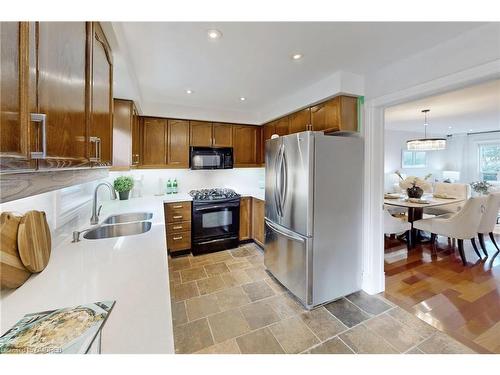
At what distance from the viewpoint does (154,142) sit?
321cm

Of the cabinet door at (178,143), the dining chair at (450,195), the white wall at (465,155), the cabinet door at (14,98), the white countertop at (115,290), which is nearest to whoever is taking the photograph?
the cabinet door at (14,98)

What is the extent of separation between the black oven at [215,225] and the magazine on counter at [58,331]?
245 centimetres

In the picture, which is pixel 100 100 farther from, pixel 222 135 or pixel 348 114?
pixel 222 135

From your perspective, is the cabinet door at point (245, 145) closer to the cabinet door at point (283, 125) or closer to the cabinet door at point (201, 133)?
the cabinet door at point (201, 133)

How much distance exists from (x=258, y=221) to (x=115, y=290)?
2.71m

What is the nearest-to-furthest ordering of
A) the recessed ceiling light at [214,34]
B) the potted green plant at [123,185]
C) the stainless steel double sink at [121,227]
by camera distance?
the recessed ceiling light at [214,34], the stainless steel double sink at [121,227], the potted green plant at [123,185]

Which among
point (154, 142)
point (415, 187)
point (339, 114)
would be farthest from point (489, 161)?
point (154, 142)

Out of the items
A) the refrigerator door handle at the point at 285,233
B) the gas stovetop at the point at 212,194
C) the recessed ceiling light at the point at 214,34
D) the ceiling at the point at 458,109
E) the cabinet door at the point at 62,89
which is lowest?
the refrigerator door handle at the point at 285,233

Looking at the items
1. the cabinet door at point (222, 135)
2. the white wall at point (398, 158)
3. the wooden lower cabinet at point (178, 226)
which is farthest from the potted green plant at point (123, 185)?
the white wall at point (398, 158)

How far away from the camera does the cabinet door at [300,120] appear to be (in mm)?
2689

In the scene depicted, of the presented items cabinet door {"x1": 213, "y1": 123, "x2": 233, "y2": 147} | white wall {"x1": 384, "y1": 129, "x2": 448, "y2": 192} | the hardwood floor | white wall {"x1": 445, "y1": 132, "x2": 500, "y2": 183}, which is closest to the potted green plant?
cabinet door {"x1": 213, "y1": 123, "x2": 233, "y2": 147}

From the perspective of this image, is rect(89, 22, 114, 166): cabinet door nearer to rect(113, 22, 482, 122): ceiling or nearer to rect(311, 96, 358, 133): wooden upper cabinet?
rect(113, 22, 482, 122): ceiling

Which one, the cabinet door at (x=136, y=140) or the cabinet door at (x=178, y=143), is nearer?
the cabinet door at (x=136, y=140)

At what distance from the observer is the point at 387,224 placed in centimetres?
326
